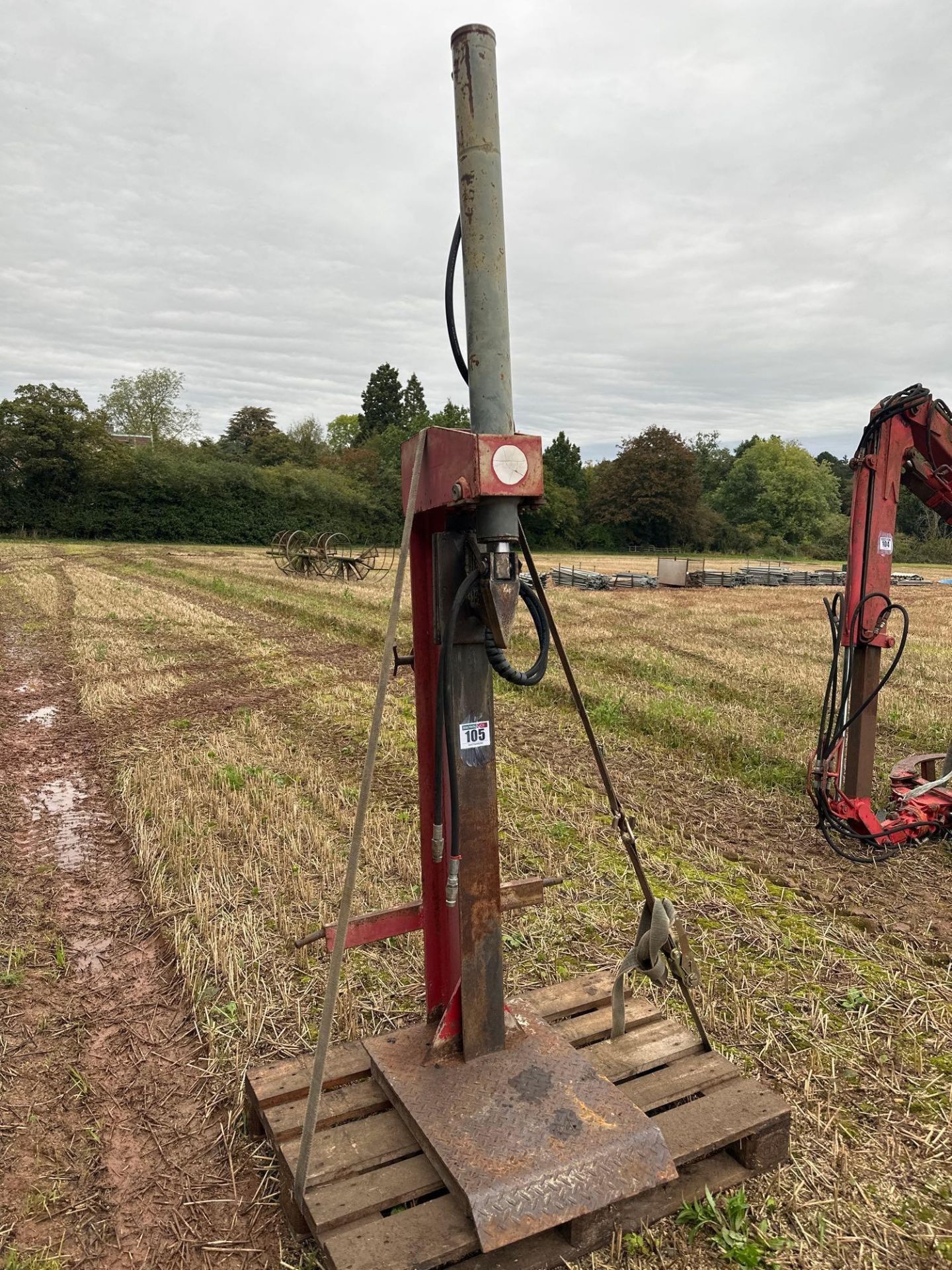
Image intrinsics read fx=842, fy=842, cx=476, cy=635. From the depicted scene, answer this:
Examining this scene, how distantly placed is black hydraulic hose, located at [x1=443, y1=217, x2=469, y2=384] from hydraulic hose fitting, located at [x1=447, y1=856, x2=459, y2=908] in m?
1.58

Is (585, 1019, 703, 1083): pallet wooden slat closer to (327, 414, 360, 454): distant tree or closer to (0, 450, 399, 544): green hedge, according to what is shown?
(0, 450, 399, 544): green hedge

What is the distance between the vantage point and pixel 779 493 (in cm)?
6103

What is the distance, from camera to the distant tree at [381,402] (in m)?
71.4

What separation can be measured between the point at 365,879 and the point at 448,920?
7.01ft

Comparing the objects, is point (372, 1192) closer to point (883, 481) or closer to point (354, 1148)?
point (354, 1148)

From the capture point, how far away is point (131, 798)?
6320mm

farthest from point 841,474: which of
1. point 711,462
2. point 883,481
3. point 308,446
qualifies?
point 883,481

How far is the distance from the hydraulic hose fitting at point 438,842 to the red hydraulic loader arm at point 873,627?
Answer: 3.42m

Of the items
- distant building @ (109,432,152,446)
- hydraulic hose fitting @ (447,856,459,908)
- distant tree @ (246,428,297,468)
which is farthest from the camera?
distant building @ (109,432,152,446)

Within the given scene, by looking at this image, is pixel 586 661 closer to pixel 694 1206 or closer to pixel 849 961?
pixel 849 961

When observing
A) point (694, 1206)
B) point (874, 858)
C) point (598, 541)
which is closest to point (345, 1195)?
point (694, 1206)

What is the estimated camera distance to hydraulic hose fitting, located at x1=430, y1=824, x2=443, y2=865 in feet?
9.17

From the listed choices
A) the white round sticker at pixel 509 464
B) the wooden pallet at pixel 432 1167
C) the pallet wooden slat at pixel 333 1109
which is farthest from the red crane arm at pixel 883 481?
the pallet wooden slat at pixel 333 1109

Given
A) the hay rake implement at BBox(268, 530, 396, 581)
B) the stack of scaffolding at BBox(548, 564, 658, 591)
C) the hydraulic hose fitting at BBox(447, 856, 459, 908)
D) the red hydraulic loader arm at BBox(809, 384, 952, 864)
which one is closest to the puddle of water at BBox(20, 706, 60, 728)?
the hydraulic hose fitting at BBox(447, 856, 459, 908)
